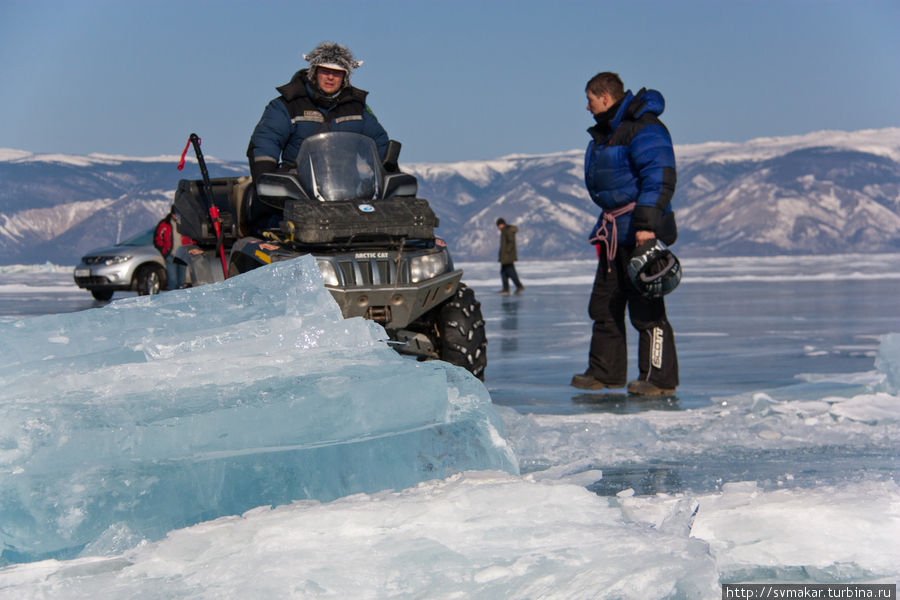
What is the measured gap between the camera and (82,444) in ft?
8.82

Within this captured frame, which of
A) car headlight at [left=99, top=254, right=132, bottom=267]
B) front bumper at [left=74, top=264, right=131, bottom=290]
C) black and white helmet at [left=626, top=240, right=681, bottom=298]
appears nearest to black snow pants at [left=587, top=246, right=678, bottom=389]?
black and white helmet at [left=626, top=240, right=681, bottom=298]

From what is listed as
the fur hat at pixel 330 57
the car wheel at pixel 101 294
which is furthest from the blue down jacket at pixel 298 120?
the car wheel at pixel 101 294

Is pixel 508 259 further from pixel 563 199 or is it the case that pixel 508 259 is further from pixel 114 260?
pixel 563 199

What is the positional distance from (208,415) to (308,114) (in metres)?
3.49

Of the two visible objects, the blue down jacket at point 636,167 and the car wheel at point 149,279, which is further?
the car wheel at point 149,279

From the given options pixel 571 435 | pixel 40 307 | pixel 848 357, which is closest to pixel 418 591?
pixel 571 435

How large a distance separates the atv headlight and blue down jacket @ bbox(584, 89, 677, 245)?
43.1 inches

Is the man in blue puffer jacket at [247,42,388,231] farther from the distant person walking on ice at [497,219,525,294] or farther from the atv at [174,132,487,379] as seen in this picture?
the distant person walking on ice at [497,219,525,294]

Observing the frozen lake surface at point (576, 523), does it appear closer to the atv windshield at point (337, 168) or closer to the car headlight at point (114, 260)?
the atv windshield at point (337, 168)

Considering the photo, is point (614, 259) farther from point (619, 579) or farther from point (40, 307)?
point (40, 307)

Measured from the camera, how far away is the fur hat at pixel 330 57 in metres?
5.78

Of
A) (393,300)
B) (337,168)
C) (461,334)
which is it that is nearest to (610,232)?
(461,334)

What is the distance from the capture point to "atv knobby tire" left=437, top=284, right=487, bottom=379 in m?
5.57

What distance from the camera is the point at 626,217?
6055 millimetres
